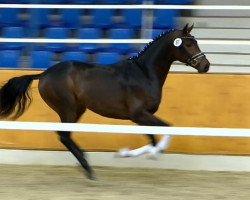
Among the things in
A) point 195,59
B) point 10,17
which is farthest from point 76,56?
point 195,59

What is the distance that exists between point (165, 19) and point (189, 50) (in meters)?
2.72

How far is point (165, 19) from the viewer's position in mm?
9180

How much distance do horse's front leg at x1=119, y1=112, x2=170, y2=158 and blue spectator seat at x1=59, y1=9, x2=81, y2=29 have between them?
3.28 m

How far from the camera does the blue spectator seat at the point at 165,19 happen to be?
905 cm

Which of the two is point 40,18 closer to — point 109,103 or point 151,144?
point 109,103

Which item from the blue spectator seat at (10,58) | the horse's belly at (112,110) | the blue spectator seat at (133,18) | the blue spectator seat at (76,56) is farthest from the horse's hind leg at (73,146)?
the blue spectator seat at (133,18)

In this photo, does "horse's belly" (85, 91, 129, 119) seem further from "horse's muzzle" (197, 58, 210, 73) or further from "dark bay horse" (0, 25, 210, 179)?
"horse's muzzle" (197, 58, 210, 73)

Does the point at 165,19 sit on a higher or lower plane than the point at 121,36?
higher

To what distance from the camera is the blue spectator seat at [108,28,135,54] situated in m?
8.59

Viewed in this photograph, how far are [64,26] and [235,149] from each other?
358cm

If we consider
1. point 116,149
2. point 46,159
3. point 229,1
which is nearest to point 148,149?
point 116,149

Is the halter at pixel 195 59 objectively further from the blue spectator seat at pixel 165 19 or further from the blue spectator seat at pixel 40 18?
the blue spectator seat at pixel 40 18

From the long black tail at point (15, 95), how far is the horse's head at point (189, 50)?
5.53 feet

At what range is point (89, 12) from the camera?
966 centimetres
